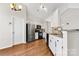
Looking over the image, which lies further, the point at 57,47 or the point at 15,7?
the point at 57,47

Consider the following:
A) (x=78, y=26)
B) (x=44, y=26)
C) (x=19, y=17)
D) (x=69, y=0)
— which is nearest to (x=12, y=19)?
(x=19, y=17)

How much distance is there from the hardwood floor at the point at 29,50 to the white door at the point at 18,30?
12 cm

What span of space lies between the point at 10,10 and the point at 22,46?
78 cm

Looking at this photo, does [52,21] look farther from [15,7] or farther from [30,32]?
[15,7]

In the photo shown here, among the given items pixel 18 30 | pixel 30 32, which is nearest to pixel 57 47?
pixel 30 32

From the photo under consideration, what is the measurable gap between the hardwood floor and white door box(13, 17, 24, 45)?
0.38 feet

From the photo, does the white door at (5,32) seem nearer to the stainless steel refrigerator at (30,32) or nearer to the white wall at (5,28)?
the white wall at (5,28)

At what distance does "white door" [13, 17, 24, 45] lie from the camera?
2.23 m

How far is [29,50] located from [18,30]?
0.48 metres

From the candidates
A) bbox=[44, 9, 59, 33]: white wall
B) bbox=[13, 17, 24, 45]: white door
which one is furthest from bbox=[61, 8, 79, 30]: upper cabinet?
bbox=[13, 17, 24, 45]: white door

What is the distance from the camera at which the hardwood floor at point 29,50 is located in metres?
2.15

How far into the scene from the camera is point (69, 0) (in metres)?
1.60

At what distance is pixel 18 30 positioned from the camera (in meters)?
2.25

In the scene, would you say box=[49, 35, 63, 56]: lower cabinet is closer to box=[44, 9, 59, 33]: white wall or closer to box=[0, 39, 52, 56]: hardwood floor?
box=[0, 39, 52, 56]: hardwood floor
